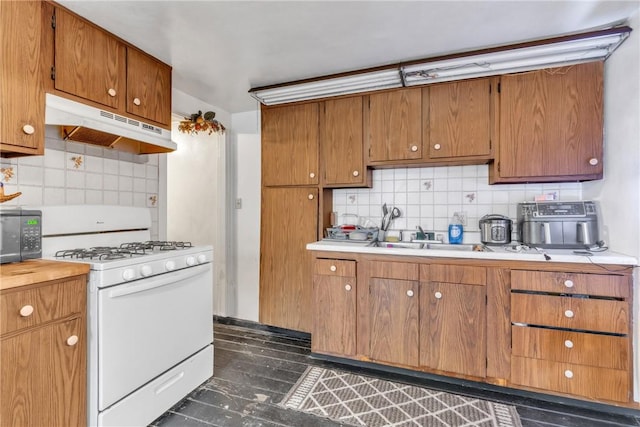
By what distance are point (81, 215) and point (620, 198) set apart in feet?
10.8

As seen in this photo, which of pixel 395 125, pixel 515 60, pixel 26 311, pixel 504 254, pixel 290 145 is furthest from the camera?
pixel 290 145

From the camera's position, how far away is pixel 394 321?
2174mm

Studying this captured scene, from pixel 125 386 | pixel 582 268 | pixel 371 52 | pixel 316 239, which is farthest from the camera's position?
pixel 316 239

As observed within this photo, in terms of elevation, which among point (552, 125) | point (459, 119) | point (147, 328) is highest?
point (459, 119)

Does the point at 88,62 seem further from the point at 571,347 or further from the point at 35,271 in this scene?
the point at 571,347

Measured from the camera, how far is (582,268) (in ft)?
5.82

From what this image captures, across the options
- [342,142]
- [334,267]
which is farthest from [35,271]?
[342,142]

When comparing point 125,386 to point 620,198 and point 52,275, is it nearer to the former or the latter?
point 52,275

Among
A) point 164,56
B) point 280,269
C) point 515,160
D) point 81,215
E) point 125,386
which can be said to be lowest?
point 125,386

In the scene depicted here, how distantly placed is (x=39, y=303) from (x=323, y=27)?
1.99m

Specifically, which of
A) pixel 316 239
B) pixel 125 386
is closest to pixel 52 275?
pixel 125 386

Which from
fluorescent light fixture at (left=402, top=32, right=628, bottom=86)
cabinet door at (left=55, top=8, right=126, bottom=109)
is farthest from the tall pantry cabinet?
cabinet door at (left=55, top=8, right=126, bottom=109)

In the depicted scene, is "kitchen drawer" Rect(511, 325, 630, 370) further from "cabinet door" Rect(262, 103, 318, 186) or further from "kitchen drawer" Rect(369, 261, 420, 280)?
"cabinet door" Rect(262, 103, 318, 186)

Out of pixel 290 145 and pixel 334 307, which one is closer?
pixel 334 307
